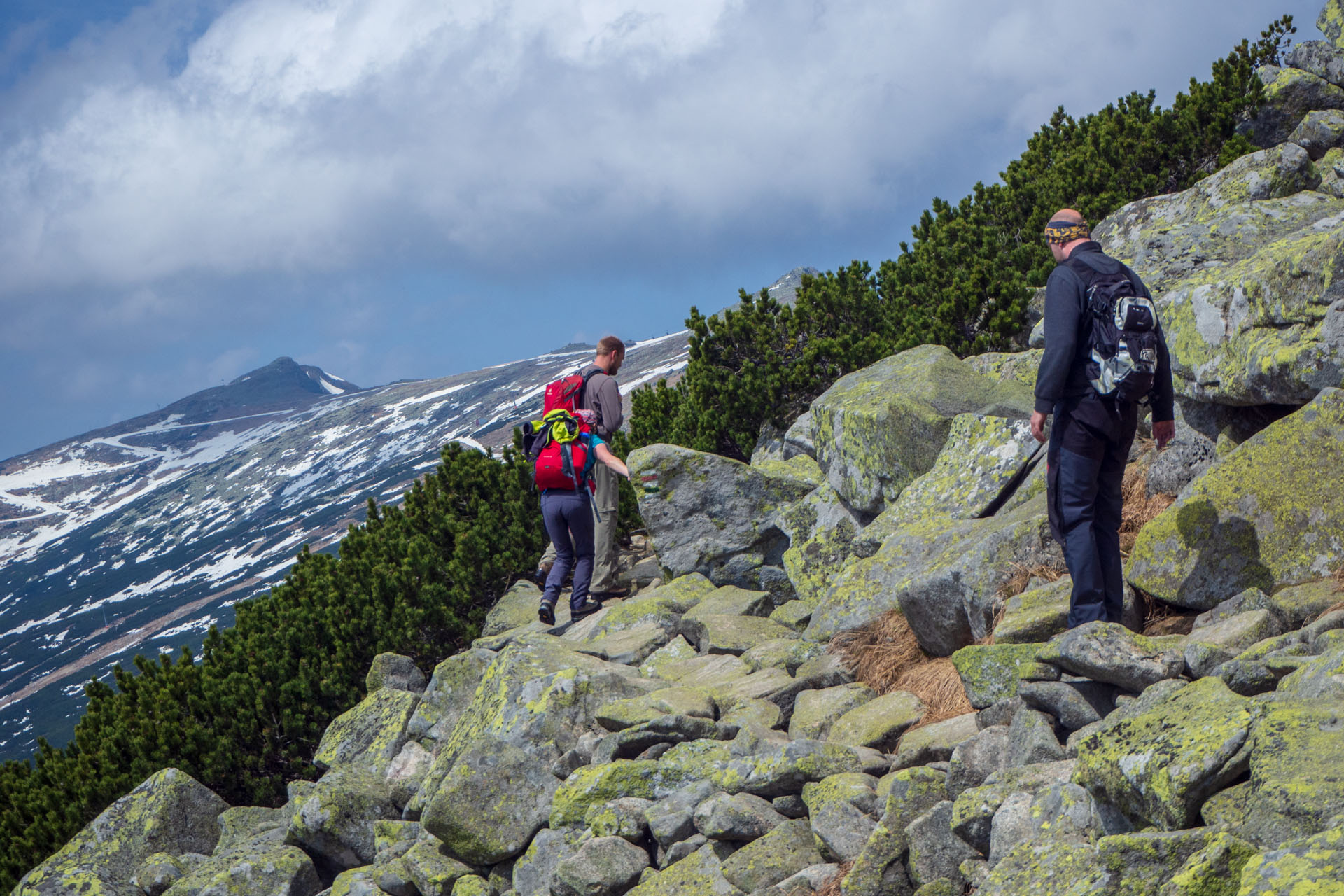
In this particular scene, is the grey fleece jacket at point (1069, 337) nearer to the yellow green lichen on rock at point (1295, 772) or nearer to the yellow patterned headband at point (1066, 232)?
the yellow patterned headband at point (1066, 232)

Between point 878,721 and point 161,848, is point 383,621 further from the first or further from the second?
point 878,721

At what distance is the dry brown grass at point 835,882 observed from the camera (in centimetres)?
522

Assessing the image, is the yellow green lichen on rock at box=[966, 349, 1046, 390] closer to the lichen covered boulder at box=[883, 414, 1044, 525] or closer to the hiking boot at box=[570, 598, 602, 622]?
the lichen covered boulder at box=[883, 414, 1044, 525]

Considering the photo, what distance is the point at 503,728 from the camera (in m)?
8.98

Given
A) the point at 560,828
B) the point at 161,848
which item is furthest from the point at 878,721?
the point at 161,848

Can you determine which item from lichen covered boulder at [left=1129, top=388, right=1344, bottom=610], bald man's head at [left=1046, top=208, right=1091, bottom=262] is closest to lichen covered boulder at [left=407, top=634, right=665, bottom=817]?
lichen covered boulder at [left=1129, top=388, right=1344, bottom=610]

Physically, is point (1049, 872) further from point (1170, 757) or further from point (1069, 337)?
point (1069, 337)

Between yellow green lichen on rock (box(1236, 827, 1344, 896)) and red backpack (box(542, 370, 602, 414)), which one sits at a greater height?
red backpack (box(542, 370, 602, 414))

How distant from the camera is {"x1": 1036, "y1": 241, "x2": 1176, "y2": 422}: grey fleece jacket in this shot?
656 centimetres

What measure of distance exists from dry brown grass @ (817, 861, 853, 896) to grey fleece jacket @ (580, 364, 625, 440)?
725 cm

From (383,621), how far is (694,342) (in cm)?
688

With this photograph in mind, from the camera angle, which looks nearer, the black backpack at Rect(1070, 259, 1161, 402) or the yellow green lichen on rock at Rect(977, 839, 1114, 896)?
the yellow green lichen on rock at Rect(977, 839, 1114, 896)

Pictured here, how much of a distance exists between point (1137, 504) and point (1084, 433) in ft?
6.91

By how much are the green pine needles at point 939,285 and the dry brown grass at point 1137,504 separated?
22.4ft
